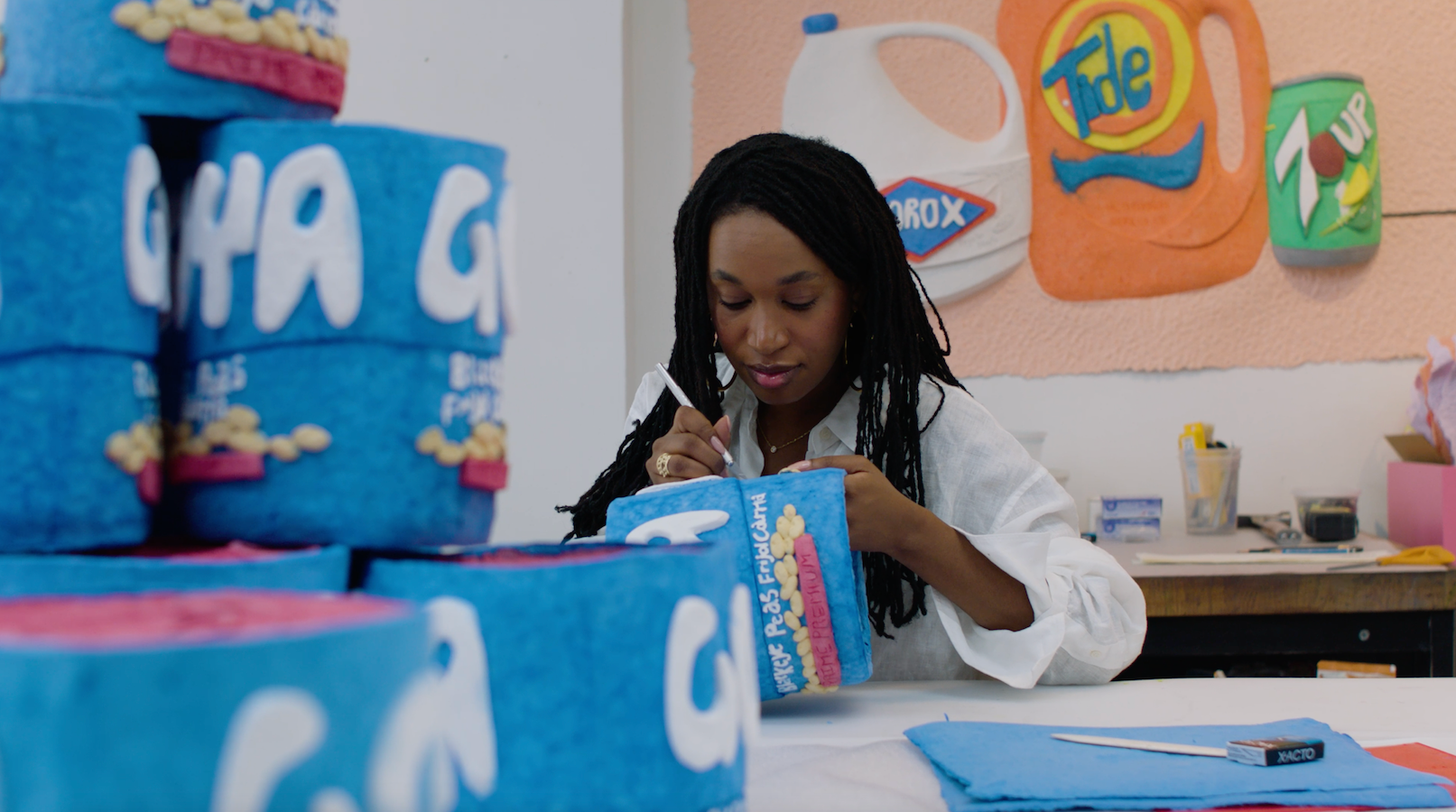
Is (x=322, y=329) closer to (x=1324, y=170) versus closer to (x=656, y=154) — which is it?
(x=656, y=154)

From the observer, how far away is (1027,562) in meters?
0.98

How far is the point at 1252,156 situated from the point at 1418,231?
0.33 metres

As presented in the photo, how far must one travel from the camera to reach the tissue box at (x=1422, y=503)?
5.73 ft

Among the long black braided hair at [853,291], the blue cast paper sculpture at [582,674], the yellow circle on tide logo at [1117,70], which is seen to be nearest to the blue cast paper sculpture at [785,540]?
the blue cast paper sculpture at [582,674]

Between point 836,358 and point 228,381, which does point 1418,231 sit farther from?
point 228,381

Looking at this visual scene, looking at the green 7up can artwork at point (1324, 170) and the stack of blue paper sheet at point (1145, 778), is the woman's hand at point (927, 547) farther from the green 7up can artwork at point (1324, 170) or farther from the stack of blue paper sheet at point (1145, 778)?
the green 7up can artwork at point (1324, 170)

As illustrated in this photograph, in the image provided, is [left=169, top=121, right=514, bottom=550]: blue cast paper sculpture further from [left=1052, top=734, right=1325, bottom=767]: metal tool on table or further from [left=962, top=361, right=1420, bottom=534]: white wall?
[left=962, top=361, right=1420, bottom=534]: white wall

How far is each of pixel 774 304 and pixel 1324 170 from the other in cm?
137

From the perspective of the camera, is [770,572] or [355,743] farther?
[770,572]

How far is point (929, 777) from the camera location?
0.66 meters

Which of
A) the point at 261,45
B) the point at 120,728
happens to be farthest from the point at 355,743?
the point at 261,45

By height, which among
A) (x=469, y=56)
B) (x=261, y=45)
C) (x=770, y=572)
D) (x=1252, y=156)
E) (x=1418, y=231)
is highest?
(x=469, y=56)

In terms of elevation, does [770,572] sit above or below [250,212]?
below

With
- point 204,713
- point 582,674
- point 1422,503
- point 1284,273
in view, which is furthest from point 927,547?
point 1284,273
